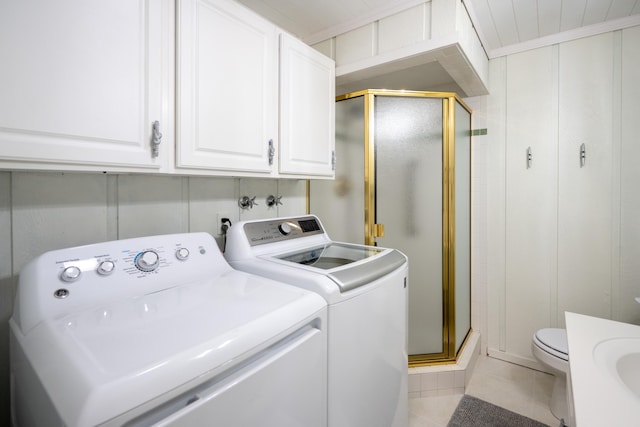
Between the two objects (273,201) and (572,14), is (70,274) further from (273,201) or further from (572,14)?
(572,14)

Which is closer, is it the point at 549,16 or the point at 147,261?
the point at 147,261

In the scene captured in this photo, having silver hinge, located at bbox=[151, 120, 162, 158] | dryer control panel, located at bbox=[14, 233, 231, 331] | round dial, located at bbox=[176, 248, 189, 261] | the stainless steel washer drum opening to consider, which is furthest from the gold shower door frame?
silver hinge, located at bbox=[151, 120, 162, 158]

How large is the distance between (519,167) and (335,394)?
224cm

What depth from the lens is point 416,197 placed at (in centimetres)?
218

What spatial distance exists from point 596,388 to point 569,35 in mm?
2475

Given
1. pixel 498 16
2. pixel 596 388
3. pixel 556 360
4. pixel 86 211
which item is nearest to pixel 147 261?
pixel 86 211

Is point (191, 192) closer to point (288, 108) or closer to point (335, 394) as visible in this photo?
point (288, 108)

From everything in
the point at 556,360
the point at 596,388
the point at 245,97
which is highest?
the point at 245,97

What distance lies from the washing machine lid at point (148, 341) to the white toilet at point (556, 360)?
5.72 ft

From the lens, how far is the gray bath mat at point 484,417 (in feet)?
6.15

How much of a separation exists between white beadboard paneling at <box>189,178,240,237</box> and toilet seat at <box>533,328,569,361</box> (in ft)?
6.77

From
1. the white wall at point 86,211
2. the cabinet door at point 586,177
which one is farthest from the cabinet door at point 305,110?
the cabinet door at point 586,177

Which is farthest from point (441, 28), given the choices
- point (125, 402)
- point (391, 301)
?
point (125, 402)

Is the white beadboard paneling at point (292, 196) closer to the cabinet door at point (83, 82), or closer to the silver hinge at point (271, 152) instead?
the silver hinge at point (271, 152)
